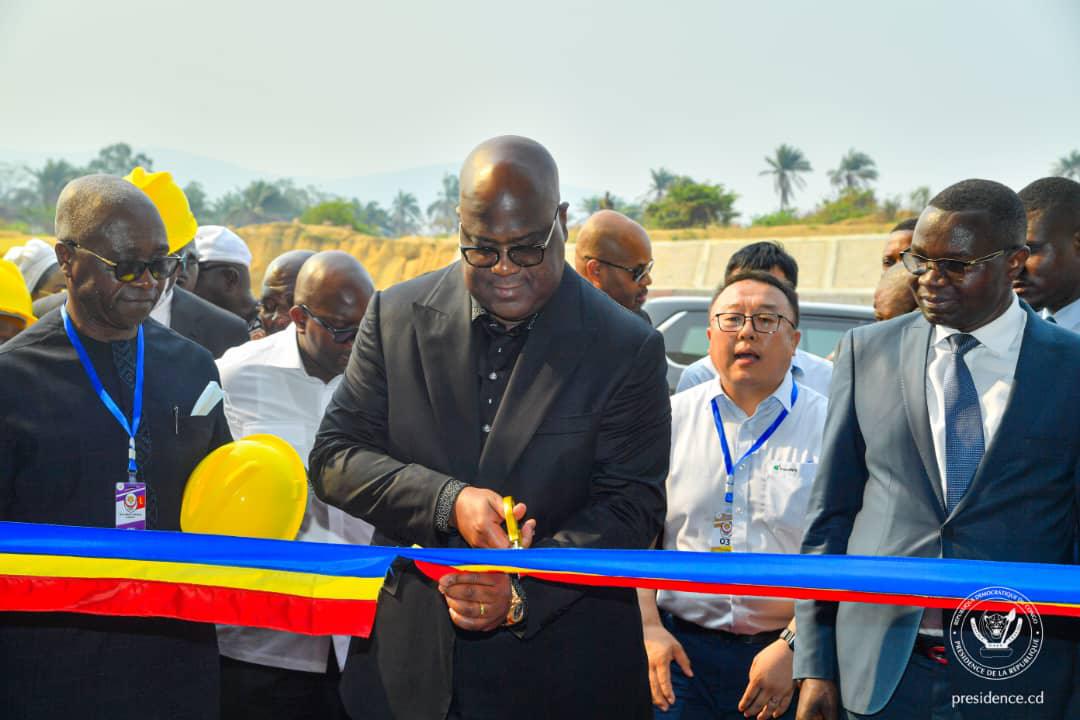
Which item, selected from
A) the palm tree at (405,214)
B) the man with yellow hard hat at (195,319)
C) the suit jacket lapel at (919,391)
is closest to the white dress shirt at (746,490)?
the suit jacket lapel at (919,391)

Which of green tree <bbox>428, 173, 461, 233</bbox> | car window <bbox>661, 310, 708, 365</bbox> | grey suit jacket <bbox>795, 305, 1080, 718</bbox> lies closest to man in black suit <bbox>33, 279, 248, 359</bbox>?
grey suit jacket <bbox>795, 305, 1080, 718</bbox>

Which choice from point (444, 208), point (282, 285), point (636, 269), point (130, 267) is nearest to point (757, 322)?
point (636, 269)

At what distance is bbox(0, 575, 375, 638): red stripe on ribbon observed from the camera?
2.51 meters

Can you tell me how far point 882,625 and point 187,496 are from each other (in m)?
1.99

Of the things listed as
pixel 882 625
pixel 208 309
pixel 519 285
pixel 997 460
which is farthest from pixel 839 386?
pixel 208 309

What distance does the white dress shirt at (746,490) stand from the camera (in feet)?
11.6

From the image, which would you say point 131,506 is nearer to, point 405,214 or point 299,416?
point 299,416

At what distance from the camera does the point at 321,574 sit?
2.49m

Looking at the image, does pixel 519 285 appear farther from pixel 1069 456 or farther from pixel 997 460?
pixel 1069 456

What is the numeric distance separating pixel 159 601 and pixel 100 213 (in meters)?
1.13

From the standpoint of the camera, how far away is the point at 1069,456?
2594 millimetres

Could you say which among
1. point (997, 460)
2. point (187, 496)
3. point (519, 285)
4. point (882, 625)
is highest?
point (519, 285)

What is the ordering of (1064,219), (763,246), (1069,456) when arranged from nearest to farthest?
(1069,456) → (1064,219) → (763,246)

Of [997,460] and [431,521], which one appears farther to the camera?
[997,460]
